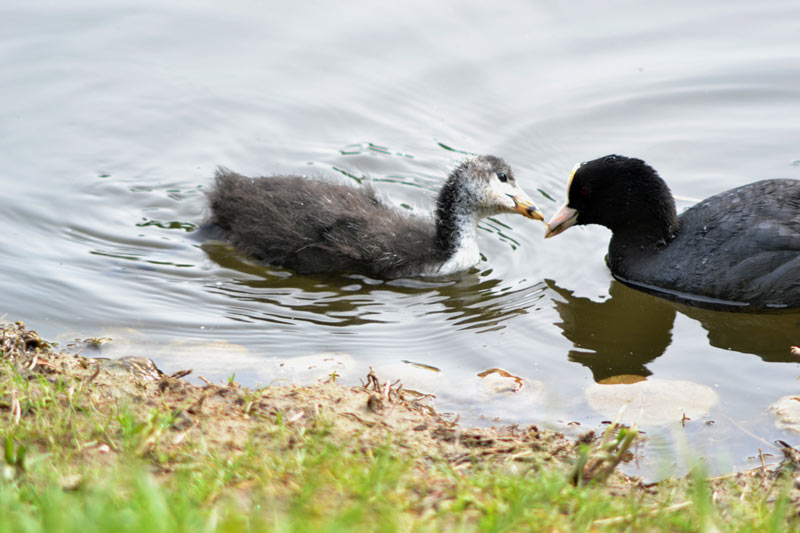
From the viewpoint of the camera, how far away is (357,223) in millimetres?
7465

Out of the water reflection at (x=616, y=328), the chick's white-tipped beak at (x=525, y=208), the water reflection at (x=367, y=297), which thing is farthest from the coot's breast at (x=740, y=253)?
the water reflection at (x=367, y=297)

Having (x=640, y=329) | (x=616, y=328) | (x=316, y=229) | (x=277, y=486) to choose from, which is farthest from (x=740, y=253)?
(x=277, y=486)

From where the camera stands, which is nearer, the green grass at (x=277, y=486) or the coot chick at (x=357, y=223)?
the green grass at (x=277, y=486)

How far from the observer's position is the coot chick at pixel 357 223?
7.42m

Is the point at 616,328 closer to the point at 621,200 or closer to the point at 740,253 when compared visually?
the point at 740,253

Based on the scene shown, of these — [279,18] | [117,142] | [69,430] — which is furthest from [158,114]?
[69,430]

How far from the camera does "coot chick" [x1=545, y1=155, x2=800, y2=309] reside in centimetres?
698

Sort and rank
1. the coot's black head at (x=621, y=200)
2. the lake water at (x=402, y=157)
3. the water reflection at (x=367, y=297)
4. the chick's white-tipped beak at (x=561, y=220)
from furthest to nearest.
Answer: the chick's white-tipped beak at (x=561, y=220) → the coot's black head at (x=621, y=200) → the water reflection at (x=367, y=297) → the lake water at (x=402, y=157)

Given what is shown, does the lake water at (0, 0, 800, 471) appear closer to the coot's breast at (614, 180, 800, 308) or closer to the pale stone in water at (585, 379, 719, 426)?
the pale stone in water at (585, 379, 719, 426)

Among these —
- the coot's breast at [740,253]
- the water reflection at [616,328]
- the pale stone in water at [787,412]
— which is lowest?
the pale stone in water at [787,412]

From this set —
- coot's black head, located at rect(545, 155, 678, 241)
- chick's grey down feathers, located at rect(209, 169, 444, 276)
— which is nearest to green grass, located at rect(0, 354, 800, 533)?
chick's grey down feathers, located at rect(209, 169, 444, 276)

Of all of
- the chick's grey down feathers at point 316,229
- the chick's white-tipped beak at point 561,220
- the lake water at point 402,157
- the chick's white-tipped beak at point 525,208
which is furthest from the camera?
the chick's white-tipped beak at point 561,220

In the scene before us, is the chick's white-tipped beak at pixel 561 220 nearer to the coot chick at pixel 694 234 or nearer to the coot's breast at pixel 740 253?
the coot chick at pixel 694 234

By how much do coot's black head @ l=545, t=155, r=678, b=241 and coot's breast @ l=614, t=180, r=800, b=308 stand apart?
0.75 ft
